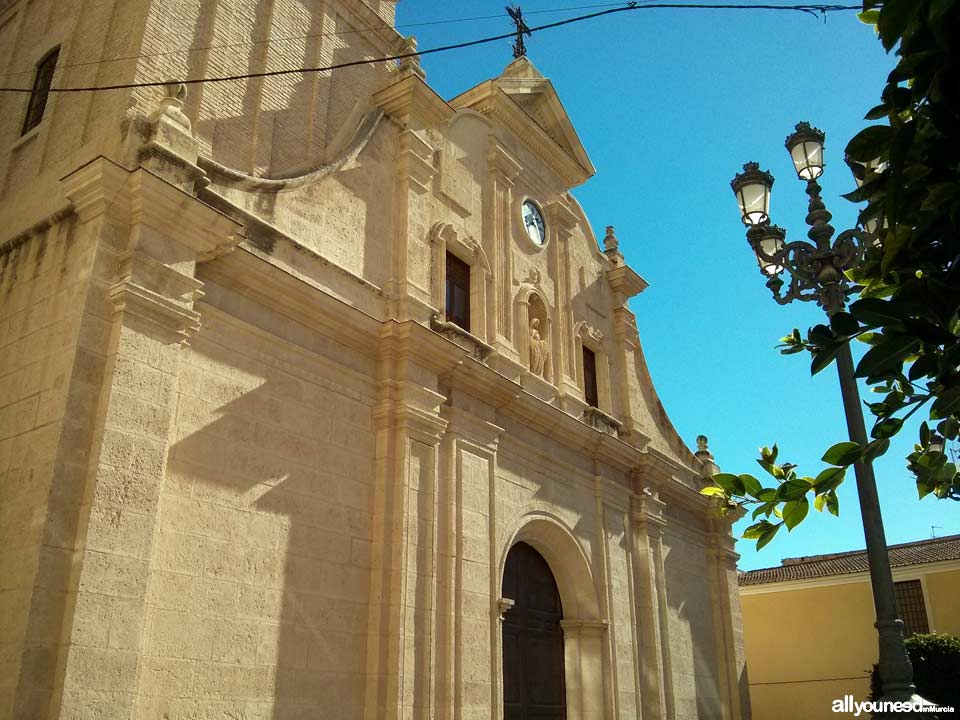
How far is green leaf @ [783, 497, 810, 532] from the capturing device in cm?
299

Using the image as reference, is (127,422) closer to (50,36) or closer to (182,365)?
(182,365)

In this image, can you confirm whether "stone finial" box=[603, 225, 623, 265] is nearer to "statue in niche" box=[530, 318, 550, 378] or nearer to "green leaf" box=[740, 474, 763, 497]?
"statue in niche" box=[530, 318, 550, 378]

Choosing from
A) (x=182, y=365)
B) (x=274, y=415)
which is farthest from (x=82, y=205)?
(x=274, y=415)

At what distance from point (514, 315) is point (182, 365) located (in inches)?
265

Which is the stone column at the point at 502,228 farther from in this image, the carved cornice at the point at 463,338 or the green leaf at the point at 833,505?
the green leaf at the point at 833,505

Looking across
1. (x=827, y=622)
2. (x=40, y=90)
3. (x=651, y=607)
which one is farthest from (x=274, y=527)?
(x=827, y=622)

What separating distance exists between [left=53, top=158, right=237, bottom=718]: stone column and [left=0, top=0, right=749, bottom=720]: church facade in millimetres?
26

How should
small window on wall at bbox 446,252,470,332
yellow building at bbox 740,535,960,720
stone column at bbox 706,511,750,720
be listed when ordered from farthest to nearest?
1. yellow building at bbox 740,535,960,720
2. stone column at bbox 706,511,750,720
3. small window on wall at bbox 446,252,470,332

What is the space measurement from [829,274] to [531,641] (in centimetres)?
750

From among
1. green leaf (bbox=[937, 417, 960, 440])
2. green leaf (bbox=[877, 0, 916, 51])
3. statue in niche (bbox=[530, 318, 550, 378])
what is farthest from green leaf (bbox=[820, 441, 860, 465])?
statue in niche (bbox=[530, 318, 550, 378])

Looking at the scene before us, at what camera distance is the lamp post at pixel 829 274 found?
579 centimetres

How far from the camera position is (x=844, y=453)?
290 cm

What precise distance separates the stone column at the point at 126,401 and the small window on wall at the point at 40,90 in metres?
3.44

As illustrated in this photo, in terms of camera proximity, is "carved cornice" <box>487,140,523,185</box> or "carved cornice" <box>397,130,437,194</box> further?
"carved cornice" <box>487,140,523,185</box>
